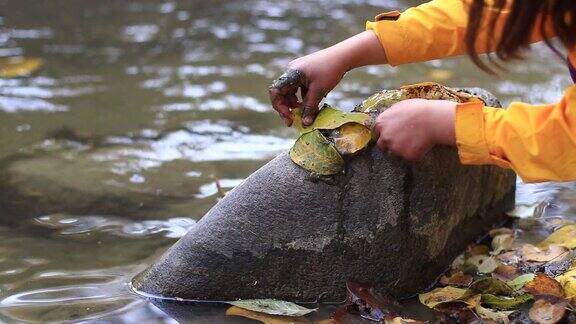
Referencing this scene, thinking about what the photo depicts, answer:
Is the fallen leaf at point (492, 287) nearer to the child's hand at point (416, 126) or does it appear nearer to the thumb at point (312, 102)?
the child's hand at point (416, 126)

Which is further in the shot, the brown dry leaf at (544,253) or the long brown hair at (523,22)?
the brown dry leaf at (544,253)

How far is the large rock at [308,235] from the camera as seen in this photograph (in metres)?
2.44

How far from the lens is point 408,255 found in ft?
8.22

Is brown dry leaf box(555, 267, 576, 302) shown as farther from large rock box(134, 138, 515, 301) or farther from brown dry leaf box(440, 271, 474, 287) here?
large rock box(134, 138, 515, 301)

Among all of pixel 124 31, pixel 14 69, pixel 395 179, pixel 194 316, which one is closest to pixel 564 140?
pixel 395 179

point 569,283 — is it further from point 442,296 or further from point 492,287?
point 442,296

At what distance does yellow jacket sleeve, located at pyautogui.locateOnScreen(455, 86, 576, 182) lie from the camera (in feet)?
6.89

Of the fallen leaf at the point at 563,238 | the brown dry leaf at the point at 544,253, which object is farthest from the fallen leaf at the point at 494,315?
the fallen leaf at the point at 563,238

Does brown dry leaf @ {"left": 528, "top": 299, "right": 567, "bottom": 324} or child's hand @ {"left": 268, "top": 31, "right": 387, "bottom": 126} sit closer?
brown dry leaf @ {"left": 528, "top": 299, "right": 567, "bottom": 324}

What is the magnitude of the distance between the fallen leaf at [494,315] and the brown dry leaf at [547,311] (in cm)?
6

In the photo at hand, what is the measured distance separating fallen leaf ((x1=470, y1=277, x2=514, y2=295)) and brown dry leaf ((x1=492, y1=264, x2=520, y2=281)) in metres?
0.11

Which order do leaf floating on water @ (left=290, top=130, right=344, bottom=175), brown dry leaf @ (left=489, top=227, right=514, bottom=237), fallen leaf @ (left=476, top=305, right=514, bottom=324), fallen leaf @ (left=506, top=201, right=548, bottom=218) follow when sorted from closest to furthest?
1. fallen leaf @ (left=476, top=305, right=514, bottom=324)
2. leaf floating on water @ (left=290, top=130, right=344, bottom=175)
3. brown dry leaf @ (left=489, top=227, right=514, bottom=237)
4. fallen leaf @ (left=506, top=201, right=548, bottom=218)

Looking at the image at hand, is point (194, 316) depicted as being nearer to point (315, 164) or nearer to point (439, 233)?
point (315, 164)

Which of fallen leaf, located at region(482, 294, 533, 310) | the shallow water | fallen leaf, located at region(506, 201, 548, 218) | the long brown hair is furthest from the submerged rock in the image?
fallen leaf, located at region(506, 201, 548, 218)
